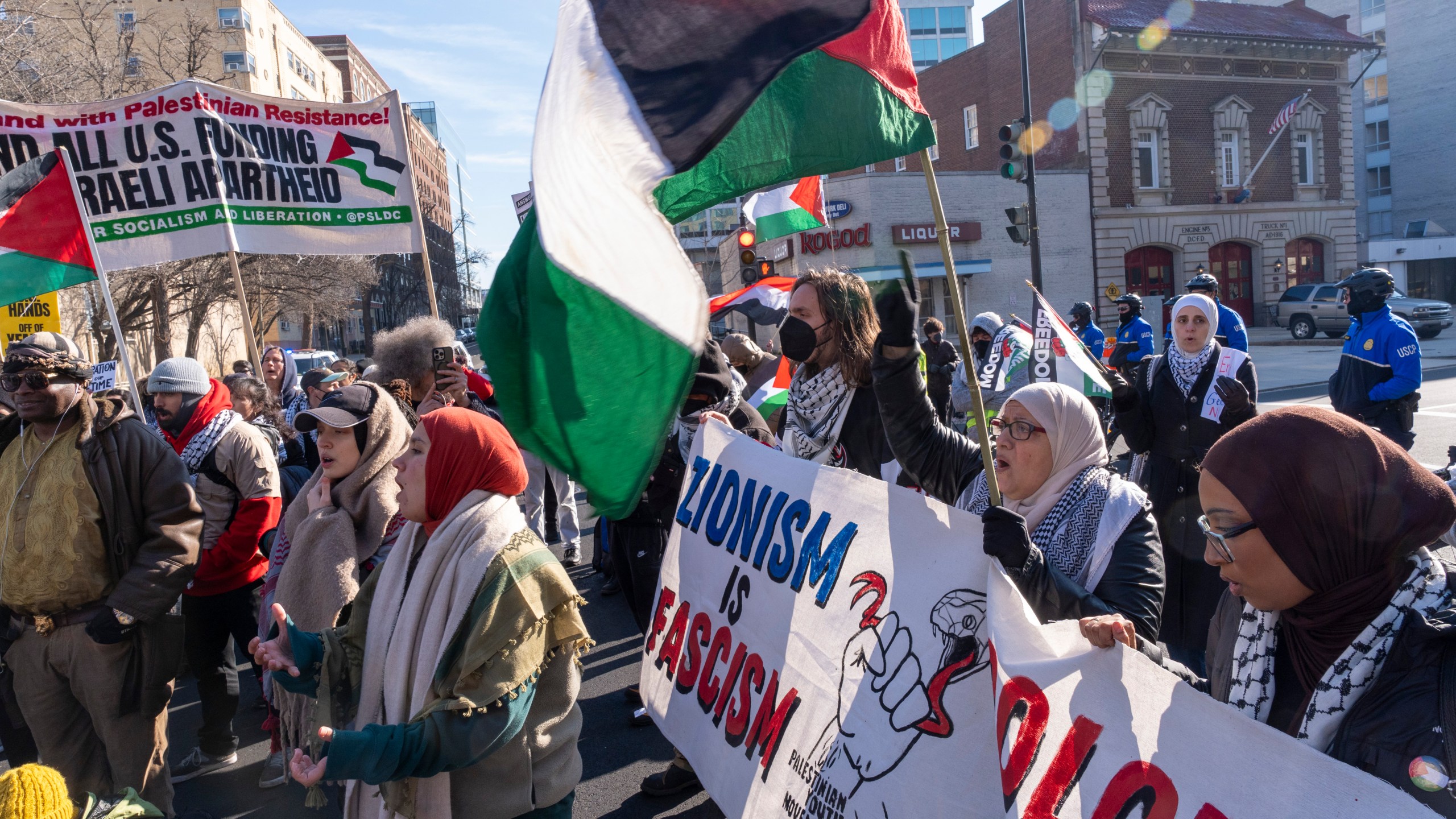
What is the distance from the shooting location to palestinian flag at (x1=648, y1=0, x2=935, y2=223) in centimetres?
215

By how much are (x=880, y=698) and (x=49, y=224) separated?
209 inches

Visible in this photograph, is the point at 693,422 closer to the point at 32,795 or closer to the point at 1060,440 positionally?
the point at 1060,440

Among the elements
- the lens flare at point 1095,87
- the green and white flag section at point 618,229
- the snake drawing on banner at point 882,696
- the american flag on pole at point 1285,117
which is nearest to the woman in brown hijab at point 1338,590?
the snake drawing on banner at point 882,696

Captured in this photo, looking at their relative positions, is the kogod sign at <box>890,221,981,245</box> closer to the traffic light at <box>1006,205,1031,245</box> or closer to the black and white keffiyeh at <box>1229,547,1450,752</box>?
the traffic light at <box>1006,205,1031,245</box>

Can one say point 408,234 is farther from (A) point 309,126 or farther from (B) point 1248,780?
(B) point 1248,780

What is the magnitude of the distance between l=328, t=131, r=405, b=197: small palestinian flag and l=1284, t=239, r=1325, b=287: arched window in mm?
35022

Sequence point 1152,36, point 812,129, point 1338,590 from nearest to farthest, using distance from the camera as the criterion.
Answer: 1. point 1338,590
2. point 812,129
3. point 1152,36

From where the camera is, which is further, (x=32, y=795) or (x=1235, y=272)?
(x=1235, y=272)

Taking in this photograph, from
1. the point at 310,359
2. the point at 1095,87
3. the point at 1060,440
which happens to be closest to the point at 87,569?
the point at 1060,440

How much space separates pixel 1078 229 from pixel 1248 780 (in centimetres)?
3168

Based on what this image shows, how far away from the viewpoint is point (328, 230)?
6.29 metres

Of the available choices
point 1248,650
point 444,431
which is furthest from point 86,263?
point 1248,650

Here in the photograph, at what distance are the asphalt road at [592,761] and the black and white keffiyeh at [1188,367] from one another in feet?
10.9

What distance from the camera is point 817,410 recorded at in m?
3.42
